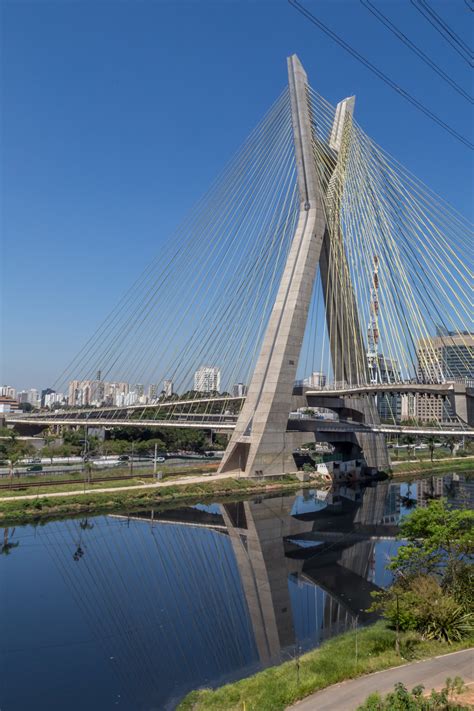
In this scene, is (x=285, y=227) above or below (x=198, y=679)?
above

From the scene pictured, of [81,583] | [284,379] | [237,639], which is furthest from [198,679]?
[284,379]

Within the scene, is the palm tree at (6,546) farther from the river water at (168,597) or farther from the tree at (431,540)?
the tree at (431,540)

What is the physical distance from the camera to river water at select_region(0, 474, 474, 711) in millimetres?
10727

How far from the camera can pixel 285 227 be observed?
35875 mm

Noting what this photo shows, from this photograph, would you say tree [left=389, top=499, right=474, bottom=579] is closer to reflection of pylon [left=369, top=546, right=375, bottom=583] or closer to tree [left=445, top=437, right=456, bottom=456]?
reflection of pylon [left=369, top=546, right=375, bottom=583]

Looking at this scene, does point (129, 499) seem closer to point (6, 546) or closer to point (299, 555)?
point (6, 546)

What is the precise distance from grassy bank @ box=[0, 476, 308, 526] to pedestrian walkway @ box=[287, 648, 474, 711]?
1750cm

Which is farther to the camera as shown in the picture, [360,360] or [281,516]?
[360,360]

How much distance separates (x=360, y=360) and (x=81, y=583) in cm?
2658

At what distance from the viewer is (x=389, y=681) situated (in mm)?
8945

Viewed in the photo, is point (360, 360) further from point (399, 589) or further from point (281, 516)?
point (399, 589)

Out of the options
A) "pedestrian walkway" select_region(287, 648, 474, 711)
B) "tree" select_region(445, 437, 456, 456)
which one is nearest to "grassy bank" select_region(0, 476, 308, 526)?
"pedestrian walkway" select_region(287, 648, 474, 711)

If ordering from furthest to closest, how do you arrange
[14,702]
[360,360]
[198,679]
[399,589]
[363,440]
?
[363,440], [360,360], [399,589], [198,679], [14,702]

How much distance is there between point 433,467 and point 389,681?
137 feet
